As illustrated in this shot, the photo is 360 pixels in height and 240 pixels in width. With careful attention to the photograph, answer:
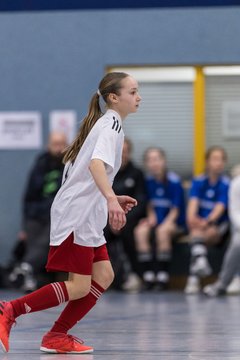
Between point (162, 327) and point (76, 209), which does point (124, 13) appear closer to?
point (162, 327)

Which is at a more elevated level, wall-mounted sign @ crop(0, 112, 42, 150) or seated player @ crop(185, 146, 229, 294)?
wall-mounted sign @ crop(0, 112, 42, 150)

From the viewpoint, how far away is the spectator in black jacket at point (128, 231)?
1133 centimetres

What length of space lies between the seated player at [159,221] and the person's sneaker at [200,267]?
0.40 meters

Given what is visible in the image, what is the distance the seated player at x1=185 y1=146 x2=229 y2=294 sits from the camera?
11.1m

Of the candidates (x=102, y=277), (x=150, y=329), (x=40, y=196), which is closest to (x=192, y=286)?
(x=40, y=196)

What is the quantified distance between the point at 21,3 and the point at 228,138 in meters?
4.23

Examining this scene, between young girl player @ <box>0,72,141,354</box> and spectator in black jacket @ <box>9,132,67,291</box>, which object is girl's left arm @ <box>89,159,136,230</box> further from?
spectator in black jacket @ <box>9,132,67,291</box>

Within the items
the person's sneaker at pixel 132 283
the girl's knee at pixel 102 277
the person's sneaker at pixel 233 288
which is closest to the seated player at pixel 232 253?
the person's sneaker at pixel 233 288

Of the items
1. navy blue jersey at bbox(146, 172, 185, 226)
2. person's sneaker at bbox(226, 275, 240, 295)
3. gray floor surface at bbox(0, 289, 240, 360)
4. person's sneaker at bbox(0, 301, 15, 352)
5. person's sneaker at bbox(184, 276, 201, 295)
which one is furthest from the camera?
navy blue jersey at bbox(146, 172, 185, 226)

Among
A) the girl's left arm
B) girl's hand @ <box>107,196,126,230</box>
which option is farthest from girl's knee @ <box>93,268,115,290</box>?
girl's hand @ <box>107,196,126,230</box>

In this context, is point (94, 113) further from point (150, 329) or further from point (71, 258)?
point (150, 329)

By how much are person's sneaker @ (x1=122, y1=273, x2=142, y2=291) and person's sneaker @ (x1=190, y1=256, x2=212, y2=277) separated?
2.29ft

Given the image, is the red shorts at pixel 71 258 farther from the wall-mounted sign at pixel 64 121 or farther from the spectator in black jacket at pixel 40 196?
the wall-mounted sign at pixel 64 121

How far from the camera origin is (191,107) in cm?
1217
